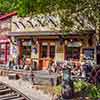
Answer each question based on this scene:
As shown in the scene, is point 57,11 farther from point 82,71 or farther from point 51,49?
point 51,49

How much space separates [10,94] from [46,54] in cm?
1182

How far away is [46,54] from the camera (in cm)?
3206

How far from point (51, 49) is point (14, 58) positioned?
399 cm

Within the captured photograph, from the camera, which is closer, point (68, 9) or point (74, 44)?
point (68, 9)

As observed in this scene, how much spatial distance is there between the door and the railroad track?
28.8 feet

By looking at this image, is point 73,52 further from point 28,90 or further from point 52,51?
point 28,90

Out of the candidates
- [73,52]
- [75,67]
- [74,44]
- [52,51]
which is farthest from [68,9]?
[52,51]

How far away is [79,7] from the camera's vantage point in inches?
612

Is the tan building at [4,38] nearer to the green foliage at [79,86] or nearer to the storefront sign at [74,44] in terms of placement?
the storefront sign at [74,44]

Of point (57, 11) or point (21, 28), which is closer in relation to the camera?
point (57, 11)

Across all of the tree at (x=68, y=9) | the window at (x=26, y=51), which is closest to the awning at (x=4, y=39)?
the window at (x=26, y=51)

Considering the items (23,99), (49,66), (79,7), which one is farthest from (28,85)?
(79,7)

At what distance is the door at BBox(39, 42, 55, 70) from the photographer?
1246 inches

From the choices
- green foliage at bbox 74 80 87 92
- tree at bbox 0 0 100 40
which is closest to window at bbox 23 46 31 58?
green foliage at bbox 74 80 87 92
